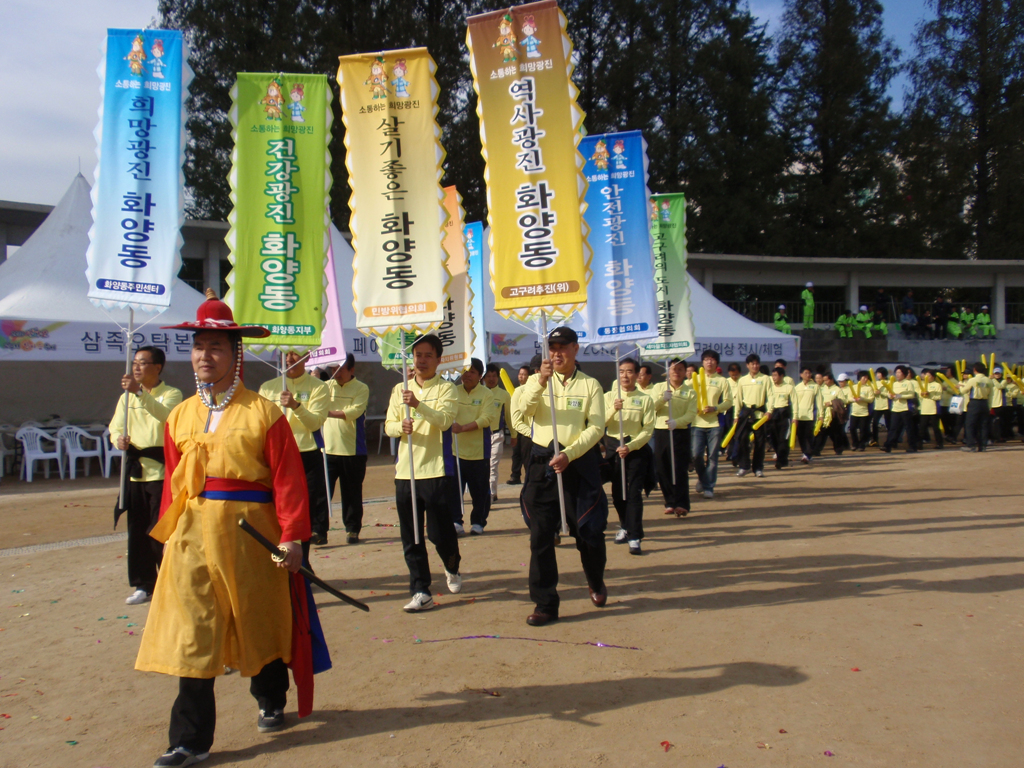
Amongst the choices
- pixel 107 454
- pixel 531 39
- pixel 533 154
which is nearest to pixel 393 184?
pixel 533 154

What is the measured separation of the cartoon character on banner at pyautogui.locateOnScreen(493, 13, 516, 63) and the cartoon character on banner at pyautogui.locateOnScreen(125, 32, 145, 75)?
2797 mm

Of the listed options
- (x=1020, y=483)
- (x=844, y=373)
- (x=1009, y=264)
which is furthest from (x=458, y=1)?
(x=1020, y=483)

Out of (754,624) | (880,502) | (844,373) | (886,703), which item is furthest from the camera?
(844,373)

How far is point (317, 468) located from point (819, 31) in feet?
116

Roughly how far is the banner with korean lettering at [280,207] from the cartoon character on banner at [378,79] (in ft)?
1.90

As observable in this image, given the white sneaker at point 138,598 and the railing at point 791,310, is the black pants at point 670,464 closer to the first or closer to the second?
the white sneaker at point 138,598

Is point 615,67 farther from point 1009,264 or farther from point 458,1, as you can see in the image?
point 1009,264

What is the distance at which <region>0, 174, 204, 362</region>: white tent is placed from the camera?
1196 centimetres

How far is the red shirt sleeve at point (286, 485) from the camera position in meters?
3.37

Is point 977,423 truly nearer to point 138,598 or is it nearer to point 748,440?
point 748,440

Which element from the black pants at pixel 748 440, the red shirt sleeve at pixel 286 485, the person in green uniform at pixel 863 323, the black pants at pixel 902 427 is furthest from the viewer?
the person in green uniform at pixel 863 323

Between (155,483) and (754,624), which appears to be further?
(155,483)

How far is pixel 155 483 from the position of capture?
566cm

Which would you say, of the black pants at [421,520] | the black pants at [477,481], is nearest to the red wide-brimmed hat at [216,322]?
the black pants at [421,520]
